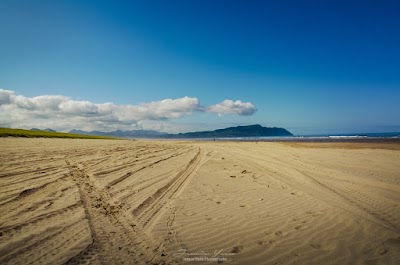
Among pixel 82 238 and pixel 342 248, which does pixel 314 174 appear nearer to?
pixel 342 248

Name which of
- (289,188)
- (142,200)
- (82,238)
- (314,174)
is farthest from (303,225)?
(314,174)

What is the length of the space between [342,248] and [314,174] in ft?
23.2

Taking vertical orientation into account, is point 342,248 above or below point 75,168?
below

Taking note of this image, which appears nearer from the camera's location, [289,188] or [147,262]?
[147,262]

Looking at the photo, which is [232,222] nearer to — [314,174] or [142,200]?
[142,200]

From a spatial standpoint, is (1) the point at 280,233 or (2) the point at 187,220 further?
(2) the point at 187,220

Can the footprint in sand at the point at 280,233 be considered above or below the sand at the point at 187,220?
below

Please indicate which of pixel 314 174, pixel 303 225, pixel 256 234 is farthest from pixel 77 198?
pixel 314 174

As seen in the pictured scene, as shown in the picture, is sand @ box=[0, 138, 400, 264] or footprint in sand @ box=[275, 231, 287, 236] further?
footprint in sand @ box=[275, 231, 287, 236]

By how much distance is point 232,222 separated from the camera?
200 inches

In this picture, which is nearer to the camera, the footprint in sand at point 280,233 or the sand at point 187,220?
the sand at point 187,220

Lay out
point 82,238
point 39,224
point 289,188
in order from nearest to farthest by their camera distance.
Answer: point 82,238, point 39,224, point 289,188

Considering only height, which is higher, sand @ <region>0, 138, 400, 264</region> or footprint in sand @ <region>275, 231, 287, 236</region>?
sand @ <region>0, 138, 400, 264</region>

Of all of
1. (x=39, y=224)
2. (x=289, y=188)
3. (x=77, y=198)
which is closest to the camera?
(x=39, y=224)
